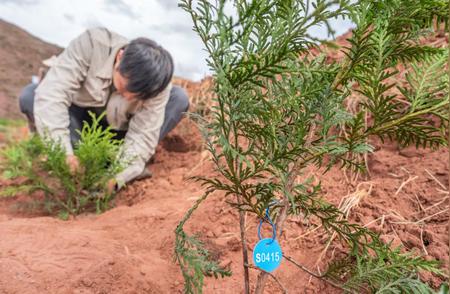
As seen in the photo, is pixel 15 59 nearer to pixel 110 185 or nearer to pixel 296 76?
pixel 110 185

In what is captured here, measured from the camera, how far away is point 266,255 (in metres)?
1.25

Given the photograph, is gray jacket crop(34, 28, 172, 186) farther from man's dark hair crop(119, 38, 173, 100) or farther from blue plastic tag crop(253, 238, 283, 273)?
blue plastic tag crop(253, 238, 283, 273)

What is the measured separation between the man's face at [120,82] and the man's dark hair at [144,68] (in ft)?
0.15

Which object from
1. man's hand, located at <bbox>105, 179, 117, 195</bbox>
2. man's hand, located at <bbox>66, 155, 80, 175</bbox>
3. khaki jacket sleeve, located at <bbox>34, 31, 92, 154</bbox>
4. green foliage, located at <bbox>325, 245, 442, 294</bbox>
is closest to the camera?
green foliage, located at <bbox>325, 245, 442, 294</bbox>

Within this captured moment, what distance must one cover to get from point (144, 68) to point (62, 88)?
36.3 inches

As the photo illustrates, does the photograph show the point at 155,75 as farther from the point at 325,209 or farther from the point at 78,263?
the point at 325,209

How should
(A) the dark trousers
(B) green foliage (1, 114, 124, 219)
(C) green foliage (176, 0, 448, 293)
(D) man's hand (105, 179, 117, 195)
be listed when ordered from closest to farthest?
(C) green foliage (176, 0, 448, 293) → (B) green foliage (1, 114, 124, 219) → (D) man's hand (105, 179, 117, 195) → (A) the dark trousers

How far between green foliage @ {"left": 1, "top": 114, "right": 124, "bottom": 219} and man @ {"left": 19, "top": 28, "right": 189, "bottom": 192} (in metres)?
0.26

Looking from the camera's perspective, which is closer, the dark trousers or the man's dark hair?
the man's dark hair

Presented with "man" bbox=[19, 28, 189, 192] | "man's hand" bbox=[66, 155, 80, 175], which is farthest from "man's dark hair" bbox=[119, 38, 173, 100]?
"man's hand" bbox=[66, 155, 80, 175]

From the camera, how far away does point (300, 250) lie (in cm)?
192

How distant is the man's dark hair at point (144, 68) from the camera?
3.46 m

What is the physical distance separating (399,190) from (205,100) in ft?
10.6

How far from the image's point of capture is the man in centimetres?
355
